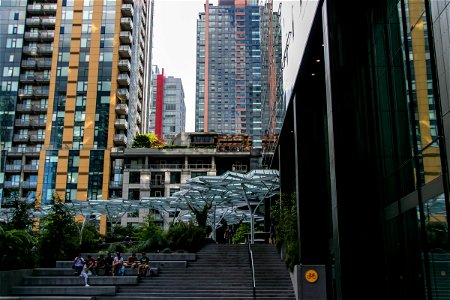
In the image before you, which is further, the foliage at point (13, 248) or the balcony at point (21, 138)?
the balcony at point (21, 138)

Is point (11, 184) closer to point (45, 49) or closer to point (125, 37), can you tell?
point (45, 49)

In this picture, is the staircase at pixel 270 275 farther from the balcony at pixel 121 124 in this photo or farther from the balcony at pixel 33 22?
the balcony at pixel 33 22

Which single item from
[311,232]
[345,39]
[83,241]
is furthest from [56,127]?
[345,39]

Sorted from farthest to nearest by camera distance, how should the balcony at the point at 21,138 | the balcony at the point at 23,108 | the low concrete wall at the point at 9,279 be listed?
1. the balcony at the point at 23,108
2. the balcony at the point at 21,138
3. the low concrete wall at the point at 9,279

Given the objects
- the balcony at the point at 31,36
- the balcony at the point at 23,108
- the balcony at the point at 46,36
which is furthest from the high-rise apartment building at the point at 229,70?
the balcony at the point at 23,108

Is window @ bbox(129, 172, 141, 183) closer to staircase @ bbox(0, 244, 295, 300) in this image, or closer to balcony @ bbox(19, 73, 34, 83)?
balcony @ bbox(19, 73, 34, 83)

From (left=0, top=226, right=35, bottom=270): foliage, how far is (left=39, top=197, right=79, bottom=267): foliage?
335 centimetres

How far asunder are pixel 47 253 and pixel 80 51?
2435 inches

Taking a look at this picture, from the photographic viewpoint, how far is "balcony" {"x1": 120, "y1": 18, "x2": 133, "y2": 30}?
89.9 m

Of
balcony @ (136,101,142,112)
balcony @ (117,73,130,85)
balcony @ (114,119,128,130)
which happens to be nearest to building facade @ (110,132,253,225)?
balcony @ (114,119,128,130)

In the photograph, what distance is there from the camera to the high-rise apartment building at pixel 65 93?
83.4 m

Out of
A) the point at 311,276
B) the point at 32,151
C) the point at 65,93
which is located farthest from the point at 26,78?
the point at 311,276

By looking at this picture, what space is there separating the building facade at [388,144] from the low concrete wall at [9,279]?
51.6 ft

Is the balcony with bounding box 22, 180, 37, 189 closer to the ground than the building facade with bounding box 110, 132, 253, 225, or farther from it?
closer to the ground
